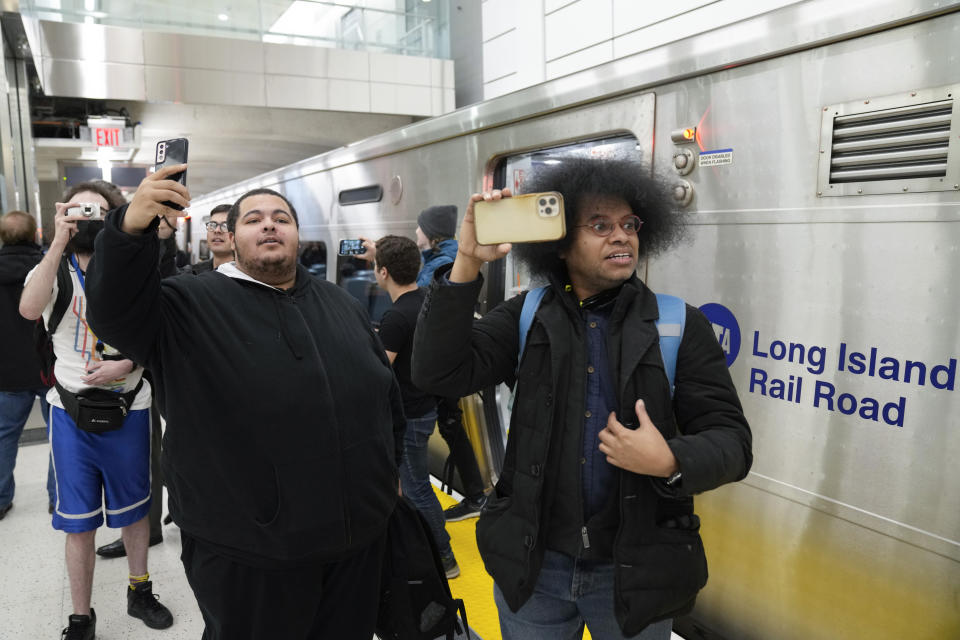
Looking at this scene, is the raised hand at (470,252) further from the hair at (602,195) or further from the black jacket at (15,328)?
the black jacket at (15,328)

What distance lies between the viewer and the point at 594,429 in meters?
1.41

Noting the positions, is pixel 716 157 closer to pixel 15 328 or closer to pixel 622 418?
pixel 622 418

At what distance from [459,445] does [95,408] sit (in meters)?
1.80

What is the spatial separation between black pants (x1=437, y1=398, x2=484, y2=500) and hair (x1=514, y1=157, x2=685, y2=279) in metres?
1.81

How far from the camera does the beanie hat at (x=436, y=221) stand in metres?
3.58

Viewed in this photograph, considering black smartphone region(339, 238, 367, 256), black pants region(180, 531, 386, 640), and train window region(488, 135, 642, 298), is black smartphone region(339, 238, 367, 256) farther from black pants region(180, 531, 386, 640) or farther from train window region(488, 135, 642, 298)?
black pants region(180, 531, 386, 640)

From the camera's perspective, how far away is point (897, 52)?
5.76ft

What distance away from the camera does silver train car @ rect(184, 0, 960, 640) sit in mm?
1729

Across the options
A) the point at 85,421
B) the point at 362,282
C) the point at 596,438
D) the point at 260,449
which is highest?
the point at 362,282

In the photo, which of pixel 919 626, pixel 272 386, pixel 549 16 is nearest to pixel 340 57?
pixel 549 16

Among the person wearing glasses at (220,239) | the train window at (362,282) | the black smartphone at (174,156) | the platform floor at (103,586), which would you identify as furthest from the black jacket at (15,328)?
the black smartphone at (174,156)

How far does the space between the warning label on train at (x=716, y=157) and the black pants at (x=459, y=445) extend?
66.5 inches

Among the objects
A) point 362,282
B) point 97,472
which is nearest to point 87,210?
point 97,472

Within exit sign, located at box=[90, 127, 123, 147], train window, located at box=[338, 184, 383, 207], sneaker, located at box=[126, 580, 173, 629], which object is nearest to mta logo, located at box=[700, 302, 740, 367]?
sneaker, located at box=[126, 580, 173, 629]
